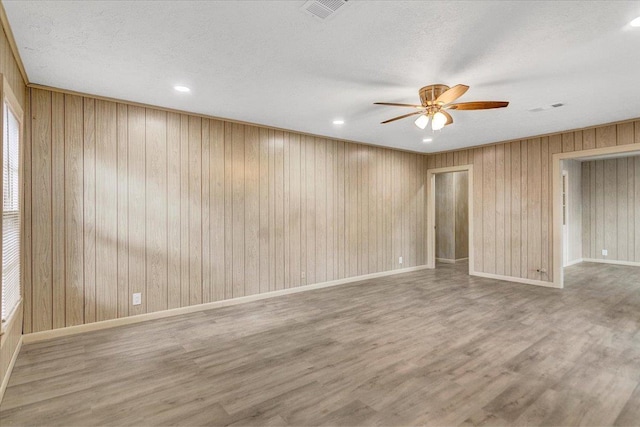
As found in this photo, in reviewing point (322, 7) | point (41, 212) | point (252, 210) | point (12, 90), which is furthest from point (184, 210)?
point (322, 7)

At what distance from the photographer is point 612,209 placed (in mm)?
7641

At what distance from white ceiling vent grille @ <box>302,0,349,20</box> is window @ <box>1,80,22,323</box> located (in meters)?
2.15

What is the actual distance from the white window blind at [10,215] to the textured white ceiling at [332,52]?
67cm

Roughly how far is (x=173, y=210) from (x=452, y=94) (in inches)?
138

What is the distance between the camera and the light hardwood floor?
2064 millimetres

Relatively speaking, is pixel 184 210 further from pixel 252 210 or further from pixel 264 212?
pixel 264 212

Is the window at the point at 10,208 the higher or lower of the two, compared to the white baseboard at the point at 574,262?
higher

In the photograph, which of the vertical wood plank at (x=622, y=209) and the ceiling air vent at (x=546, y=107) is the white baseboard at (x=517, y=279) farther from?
the vertical wood plank at (x=622, y=209)

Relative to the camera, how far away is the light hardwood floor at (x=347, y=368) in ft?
6.77

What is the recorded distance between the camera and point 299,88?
333 cm

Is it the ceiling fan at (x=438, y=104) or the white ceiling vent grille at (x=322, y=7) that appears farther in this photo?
the ceiling fan at (x=438, y=104)

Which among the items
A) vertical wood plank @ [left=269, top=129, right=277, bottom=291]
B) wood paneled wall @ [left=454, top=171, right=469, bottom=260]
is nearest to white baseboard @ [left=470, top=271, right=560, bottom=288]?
wood paneled wall @ [left=454, top=171, right=469, bottom=260]

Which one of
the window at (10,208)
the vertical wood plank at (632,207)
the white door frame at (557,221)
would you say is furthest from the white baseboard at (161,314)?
the vertical wood plank at (632,207)

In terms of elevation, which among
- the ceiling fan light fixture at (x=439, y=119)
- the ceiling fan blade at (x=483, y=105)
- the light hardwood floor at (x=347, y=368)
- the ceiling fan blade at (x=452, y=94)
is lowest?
the light hardwood floor at (x=347, y=368)
